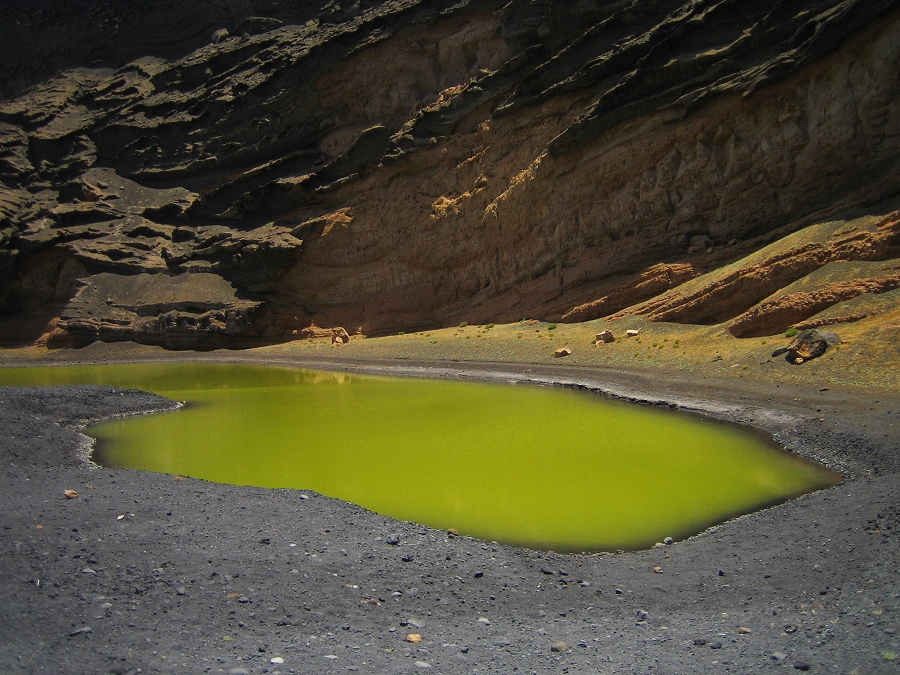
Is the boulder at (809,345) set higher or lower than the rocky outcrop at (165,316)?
lower

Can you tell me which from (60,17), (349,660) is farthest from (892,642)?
(60,17)

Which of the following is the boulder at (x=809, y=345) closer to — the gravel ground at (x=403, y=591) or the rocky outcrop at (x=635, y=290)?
the gravel ground at (x=403, y=591)

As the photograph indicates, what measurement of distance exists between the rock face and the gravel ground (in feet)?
50.9

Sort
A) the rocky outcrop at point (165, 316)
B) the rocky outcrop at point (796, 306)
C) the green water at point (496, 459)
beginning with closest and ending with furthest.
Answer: the green water at point (496, 459)
the rocky outcrop at point (796, 306)
the rocky outcrop at point (165, 316)

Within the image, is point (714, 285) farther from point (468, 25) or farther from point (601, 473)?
point (468, 25)

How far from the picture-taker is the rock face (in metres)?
22.3

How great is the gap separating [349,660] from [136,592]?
231 centimetres

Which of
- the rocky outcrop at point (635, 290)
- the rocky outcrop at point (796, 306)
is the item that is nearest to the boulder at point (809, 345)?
the rocky outcrop at point (796, 306)

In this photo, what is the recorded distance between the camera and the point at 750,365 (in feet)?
53.2

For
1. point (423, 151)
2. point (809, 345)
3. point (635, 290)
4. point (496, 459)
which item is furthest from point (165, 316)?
point (809, 345)

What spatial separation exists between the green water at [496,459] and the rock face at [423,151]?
30.5 ft

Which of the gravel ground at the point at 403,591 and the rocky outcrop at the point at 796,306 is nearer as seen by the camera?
the gravel ground at the point at 403,591

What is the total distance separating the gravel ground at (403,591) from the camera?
176 inches

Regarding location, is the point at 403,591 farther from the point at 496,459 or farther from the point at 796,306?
the point at 796,306
